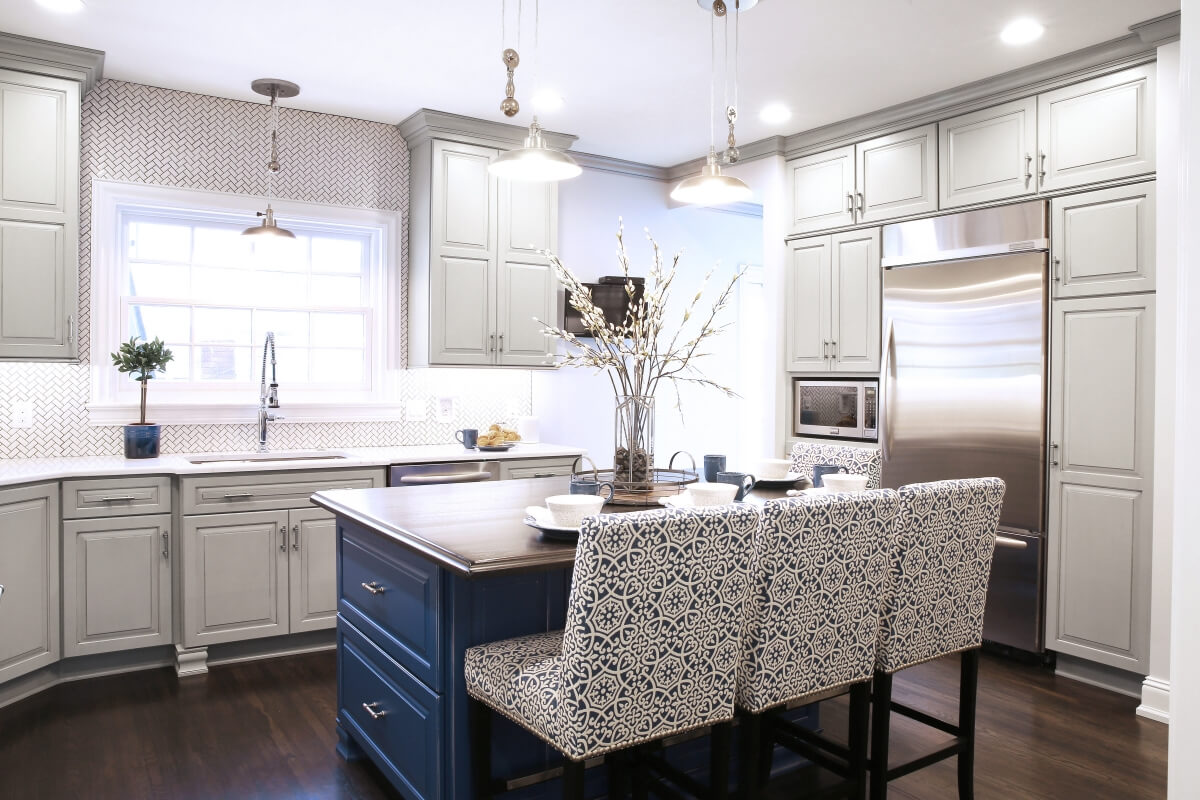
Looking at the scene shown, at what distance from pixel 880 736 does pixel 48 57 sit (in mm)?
4044

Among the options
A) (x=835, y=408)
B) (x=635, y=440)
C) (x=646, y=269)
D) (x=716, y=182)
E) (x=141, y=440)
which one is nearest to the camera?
(x=635, y=440)

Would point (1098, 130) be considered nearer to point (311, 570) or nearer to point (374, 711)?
point (374, 711)

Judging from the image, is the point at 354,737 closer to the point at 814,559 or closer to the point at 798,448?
the point at 814,559

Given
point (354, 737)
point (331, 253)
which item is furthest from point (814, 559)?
Result: point (331, 253)

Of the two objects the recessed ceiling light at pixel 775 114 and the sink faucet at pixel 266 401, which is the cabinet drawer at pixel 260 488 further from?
the recessed ceiling light at pixel 775 114

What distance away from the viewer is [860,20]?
10.8 feet

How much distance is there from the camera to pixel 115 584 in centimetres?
352

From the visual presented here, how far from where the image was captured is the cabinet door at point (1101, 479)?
3.40m

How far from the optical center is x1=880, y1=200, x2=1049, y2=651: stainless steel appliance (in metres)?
3.73

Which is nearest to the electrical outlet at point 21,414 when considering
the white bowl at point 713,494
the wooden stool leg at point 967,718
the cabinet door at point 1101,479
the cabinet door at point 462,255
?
the cabinet door at point 462,255

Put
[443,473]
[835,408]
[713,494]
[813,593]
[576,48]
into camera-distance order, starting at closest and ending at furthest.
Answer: [813,593] → [713,494] → [576,48] → [443,473] → [835,408]

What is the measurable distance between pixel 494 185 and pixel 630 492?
2.62 m

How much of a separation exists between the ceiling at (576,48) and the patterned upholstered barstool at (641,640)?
2.28 meters

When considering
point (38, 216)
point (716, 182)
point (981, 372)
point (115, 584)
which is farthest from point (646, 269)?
point (115, 584)
